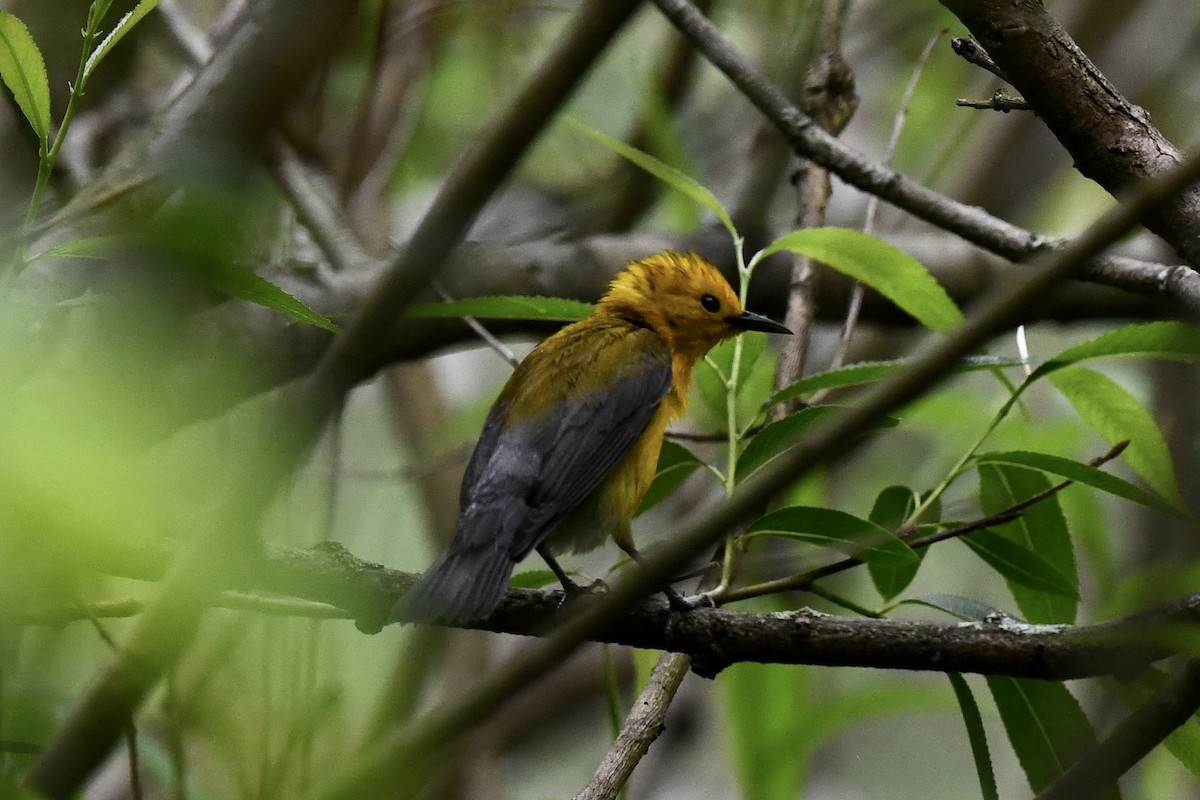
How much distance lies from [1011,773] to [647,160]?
15.9 feet

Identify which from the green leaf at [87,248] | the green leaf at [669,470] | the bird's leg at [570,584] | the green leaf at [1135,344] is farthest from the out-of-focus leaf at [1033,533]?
the green leaf at [87,248]

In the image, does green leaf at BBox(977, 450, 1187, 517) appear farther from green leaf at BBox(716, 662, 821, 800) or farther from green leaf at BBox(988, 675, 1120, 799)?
green leaf at BBox(716, 662, 821, 800)

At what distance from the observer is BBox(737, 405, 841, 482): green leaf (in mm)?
2301

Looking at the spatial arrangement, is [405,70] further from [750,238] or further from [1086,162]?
[1086,162]

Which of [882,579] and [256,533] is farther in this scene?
[882,579]

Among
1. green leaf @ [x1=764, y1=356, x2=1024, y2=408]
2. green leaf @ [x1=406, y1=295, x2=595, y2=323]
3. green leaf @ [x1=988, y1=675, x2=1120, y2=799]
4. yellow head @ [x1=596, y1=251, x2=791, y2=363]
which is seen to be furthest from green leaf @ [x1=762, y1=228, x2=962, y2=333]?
yellow head @ [x1=596, y1=251, x2=791, y2=363]

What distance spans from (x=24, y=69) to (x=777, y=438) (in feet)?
4.75

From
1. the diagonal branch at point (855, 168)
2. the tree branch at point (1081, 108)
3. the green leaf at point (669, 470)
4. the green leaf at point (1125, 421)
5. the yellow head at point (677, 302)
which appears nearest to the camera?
the tree branch at point (1081, 108)

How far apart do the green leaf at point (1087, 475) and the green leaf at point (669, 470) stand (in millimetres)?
743

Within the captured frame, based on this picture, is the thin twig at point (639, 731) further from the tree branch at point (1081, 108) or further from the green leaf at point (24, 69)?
the green leaf at point (24, 69)

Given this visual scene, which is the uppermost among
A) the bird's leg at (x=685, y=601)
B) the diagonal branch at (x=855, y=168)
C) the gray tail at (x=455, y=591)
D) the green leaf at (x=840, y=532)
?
the diagonal branch at (x=855, y=168)

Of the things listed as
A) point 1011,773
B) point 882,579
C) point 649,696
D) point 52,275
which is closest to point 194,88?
point 52,275

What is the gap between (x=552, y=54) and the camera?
34.8 inches

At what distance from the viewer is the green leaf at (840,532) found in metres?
2.07
